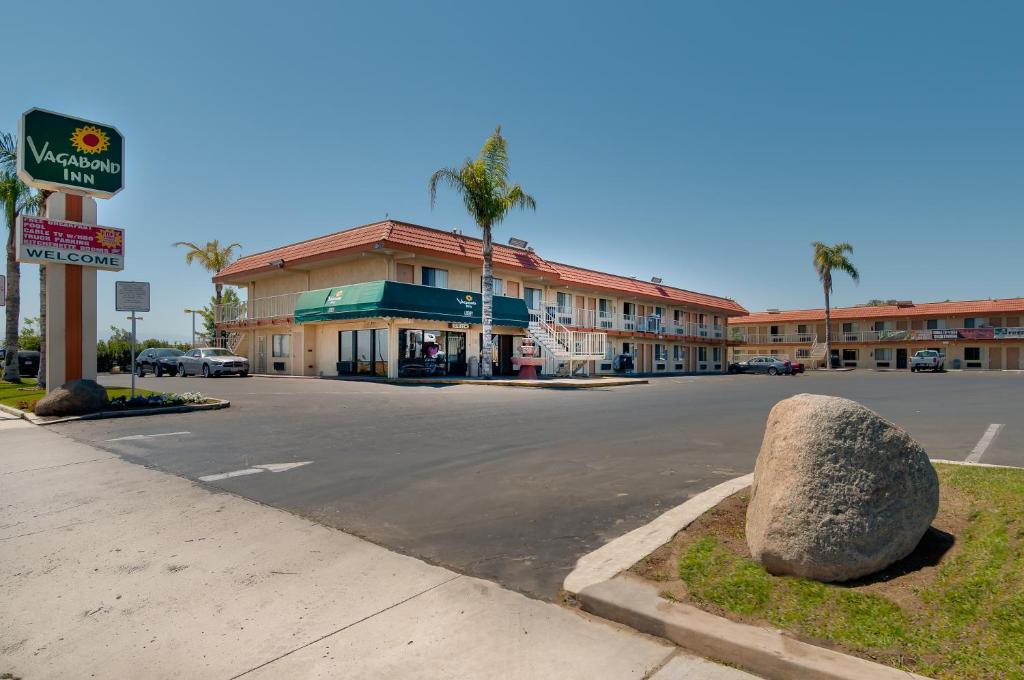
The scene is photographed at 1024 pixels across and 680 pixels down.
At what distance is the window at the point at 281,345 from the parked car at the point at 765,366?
37.7 m

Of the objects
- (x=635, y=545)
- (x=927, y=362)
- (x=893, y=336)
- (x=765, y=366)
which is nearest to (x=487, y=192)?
(x=635, y=545)

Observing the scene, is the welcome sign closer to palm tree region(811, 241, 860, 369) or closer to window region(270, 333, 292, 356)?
window region(270, 333, 292, 356)

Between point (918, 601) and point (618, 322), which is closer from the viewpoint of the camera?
point (918, 601)

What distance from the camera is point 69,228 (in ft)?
50.5

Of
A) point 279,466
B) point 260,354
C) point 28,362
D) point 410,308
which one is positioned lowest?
point 279,466

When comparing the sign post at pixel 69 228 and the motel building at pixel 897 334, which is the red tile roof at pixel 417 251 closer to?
the sign post at pixel 69 228

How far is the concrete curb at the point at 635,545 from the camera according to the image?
13.0ft

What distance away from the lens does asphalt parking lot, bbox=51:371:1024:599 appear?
5.11m

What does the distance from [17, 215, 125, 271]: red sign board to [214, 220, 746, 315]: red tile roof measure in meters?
11.7

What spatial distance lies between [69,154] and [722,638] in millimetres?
19174

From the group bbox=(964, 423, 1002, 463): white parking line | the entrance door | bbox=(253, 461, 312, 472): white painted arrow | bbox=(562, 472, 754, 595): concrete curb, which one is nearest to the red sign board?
bbox=(253, 461, 312, 472): white painted arrow

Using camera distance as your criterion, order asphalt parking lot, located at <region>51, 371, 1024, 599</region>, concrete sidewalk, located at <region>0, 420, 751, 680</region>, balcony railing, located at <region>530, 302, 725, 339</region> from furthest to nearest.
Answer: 1. balcony railing, located at <region>530, 302, 725, 339</region>
2. asphalt parking lot, located at <region>51, 371, 1024, 599</region>
3. concrete sidewalk, located at <region>0, 420, 751, 680</region>

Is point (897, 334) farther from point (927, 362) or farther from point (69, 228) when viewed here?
point (69, 228)

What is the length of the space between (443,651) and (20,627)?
269cm
